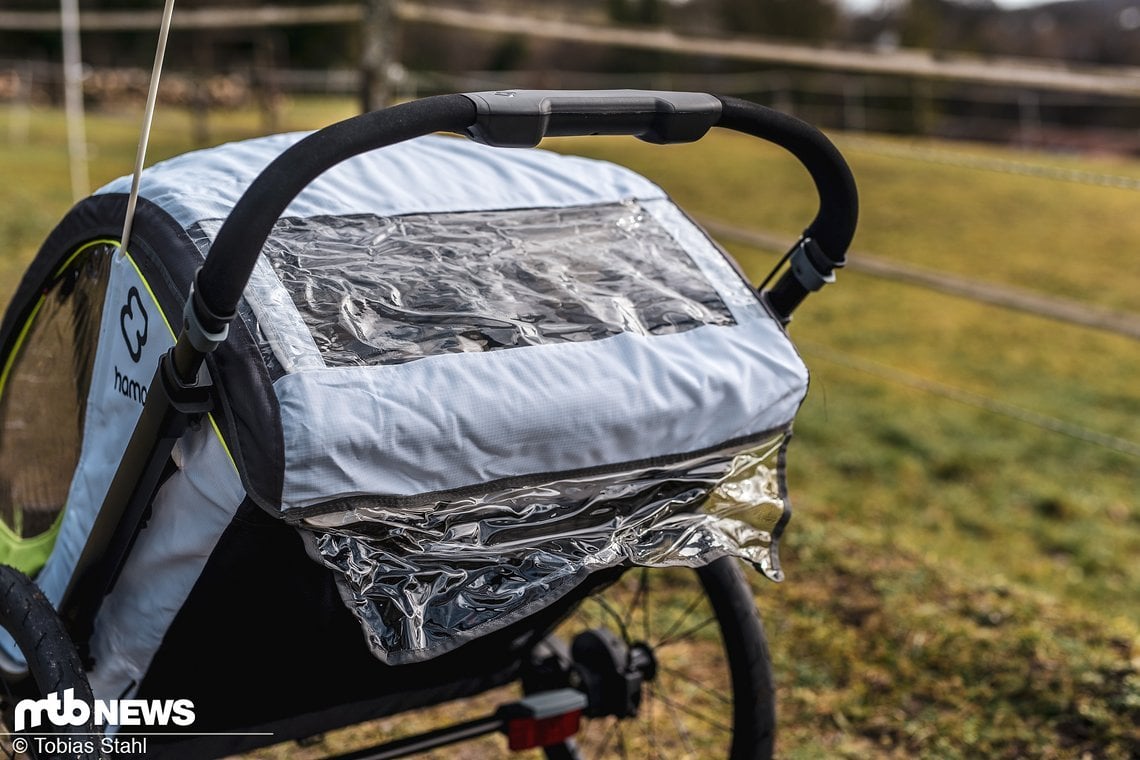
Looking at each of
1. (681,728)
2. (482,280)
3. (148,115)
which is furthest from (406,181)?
(681,728)

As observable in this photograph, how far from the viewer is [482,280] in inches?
58.4

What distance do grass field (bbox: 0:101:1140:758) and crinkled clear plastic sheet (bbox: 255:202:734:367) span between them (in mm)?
329

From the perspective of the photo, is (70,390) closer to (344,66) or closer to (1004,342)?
(1004,342)

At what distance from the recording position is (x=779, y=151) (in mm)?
14133

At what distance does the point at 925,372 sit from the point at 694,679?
4.10m

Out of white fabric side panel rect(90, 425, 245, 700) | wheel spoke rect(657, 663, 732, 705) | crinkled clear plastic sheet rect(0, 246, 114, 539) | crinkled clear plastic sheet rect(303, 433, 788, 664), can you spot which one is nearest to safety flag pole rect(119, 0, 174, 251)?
crinkled clear plastic sheet rect(0, 246, 114, 539)

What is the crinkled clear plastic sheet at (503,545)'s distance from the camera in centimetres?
129

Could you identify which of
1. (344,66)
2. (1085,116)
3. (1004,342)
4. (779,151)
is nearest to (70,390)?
(1004,342)

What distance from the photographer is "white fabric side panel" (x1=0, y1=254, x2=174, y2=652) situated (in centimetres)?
139

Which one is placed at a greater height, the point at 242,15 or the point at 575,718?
the point at 242,15

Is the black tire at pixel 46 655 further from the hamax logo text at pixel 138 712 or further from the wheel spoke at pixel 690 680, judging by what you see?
the wheel spoke at pixel 690 680

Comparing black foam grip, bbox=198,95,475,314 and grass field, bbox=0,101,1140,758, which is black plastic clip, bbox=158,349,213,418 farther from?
grass field, bbox=0,101,1140,758

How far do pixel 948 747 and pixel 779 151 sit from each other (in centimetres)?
1249

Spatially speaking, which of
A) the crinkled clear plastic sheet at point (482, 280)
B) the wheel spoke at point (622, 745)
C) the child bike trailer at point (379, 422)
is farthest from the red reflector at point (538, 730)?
the crinkled clear plastic sheet at point (482, 280)
